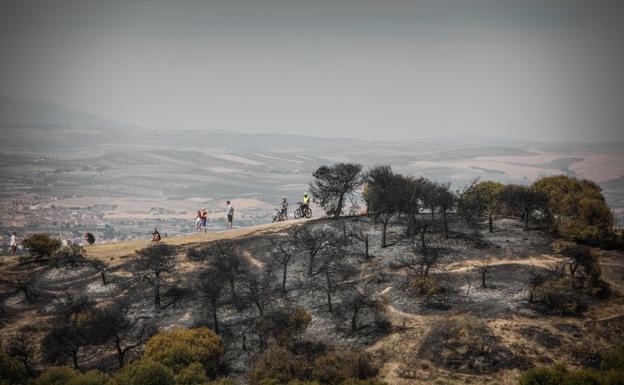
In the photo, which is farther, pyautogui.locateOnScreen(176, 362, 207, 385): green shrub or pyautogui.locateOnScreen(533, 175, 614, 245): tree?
pyautogui.locateOnScreen(533, 175, 614, 245): tree

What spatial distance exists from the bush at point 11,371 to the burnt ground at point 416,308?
22.9 ft

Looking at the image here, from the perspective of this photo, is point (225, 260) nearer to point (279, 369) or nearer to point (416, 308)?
point (279, 369)

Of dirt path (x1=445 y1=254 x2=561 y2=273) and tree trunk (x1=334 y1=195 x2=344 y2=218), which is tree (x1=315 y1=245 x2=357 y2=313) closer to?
tree trunk (x1=334 y1=195 x2=344 y2=218)

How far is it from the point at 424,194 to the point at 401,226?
18.6ft

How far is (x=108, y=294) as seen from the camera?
5434cm

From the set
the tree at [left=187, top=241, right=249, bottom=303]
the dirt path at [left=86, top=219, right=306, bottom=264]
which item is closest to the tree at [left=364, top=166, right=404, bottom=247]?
→ the dirt path at [left=86, top=219, right=306, bottom=264]

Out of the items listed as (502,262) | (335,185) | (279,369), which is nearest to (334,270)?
(335,185)

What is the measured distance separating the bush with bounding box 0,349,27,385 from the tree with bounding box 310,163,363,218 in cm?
4104

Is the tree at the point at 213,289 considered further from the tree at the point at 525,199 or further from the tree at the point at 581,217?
the tree at the point at 581,217

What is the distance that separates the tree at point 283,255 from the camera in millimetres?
52906

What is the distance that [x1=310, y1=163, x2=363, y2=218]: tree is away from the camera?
6856 cm

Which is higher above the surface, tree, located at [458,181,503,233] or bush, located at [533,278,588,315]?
tree, located at [458,181,503,233]

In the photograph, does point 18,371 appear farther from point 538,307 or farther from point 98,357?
point 538,307

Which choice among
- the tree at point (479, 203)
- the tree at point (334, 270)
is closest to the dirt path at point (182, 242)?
the tree at point (334, 270)
